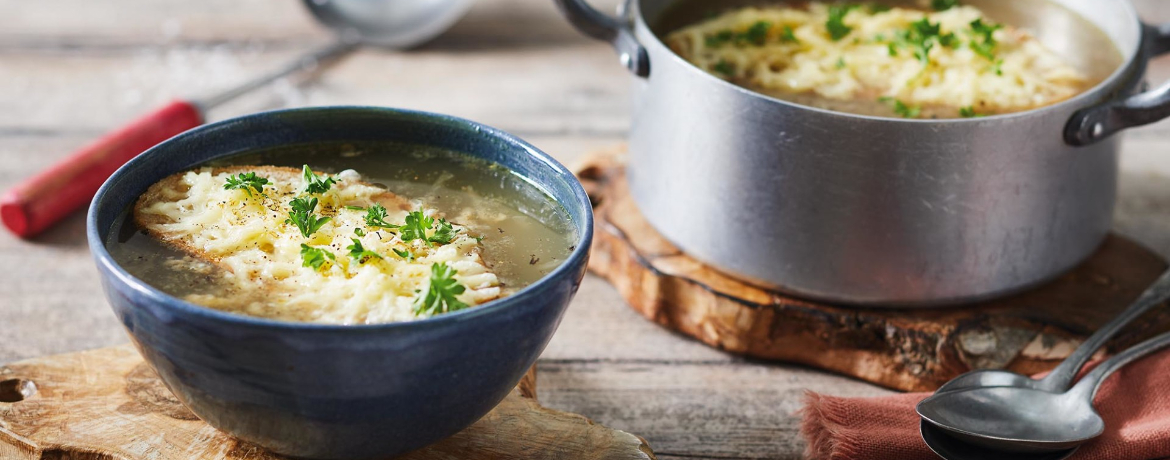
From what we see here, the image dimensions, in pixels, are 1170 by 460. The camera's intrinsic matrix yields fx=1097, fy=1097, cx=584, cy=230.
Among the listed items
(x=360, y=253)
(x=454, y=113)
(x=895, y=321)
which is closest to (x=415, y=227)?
(x=360, y=253)

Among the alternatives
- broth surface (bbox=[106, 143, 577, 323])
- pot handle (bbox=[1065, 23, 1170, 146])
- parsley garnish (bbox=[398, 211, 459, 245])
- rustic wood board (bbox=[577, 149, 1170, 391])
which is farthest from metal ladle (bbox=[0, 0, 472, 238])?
pot handle (bbox=[1065, 23, 1170, 146])

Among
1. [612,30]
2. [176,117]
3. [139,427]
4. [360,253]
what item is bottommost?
[176,117]

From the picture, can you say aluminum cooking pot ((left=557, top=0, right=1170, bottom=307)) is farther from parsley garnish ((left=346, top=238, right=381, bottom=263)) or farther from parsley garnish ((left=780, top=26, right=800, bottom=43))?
→ parsley garnish ((left=346, top=238, right=381, bottom=263))

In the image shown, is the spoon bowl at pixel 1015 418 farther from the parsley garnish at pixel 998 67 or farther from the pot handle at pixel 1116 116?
the parsley garnish at pixel 998 67

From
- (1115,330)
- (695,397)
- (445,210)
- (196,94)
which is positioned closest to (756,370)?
(695,397)

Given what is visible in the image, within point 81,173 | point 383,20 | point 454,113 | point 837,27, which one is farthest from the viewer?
point 383,20

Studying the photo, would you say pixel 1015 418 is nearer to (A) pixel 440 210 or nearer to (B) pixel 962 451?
(B) pixel 962 451

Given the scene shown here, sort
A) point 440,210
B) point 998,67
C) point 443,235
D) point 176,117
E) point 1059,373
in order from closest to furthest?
point 443,235, point 440,210, point 1059,373, point 998,67, point 176,117

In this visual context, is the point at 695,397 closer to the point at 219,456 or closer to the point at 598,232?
the point at 598,232
